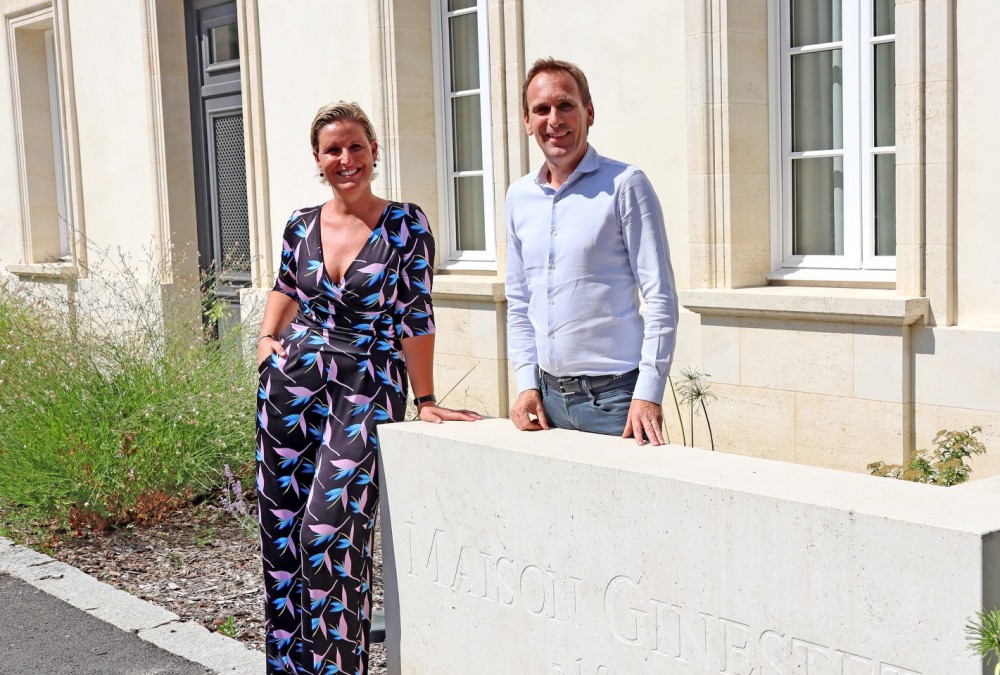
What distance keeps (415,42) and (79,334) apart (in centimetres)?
304

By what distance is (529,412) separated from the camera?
341cm

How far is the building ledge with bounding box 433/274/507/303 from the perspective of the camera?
7.78 meters

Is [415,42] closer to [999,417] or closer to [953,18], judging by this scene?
[953,18]

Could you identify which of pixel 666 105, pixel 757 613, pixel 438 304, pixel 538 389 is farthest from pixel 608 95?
pixel 757 613

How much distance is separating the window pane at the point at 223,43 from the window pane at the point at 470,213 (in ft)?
10.2

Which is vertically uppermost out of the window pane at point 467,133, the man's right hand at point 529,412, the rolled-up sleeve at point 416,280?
the window pane at point 467,133

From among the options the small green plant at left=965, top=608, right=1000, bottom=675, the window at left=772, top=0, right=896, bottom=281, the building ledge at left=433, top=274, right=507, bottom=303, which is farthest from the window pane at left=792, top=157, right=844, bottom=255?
the small green plant at left=965, top=608, right=1000, bottom=675

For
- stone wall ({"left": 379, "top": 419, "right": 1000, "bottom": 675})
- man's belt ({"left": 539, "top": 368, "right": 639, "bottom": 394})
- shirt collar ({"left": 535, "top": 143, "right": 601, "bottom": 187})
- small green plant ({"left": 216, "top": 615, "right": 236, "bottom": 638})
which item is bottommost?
small green plant ({"left": 216, "top": 615, "right": 236, "bottom": 638})

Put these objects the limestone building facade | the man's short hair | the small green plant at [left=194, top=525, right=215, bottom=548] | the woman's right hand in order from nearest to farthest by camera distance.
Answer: the man's short hair, the woman's right hand, the limestone building facade, the small green plant at [left=194, top=525, right=215, bottom=548]

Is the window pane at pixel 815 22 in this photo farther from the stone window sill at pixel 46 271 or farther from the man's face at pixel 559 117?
the stone window sill at pixel 46 271

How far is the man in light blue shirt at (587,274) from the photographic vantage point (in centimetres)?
316

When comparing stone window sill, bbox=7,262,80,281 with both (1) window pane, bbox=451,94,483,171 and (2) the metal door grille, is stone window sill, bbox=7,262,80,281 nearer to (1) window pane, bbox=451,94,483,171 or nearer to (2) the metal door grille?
(2) the metal door grille

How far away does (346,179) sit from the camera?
11.8ft

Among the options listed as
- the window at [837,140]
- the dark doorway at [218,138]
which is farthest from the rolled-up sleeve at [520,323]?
the dark doorway at [218,138]
